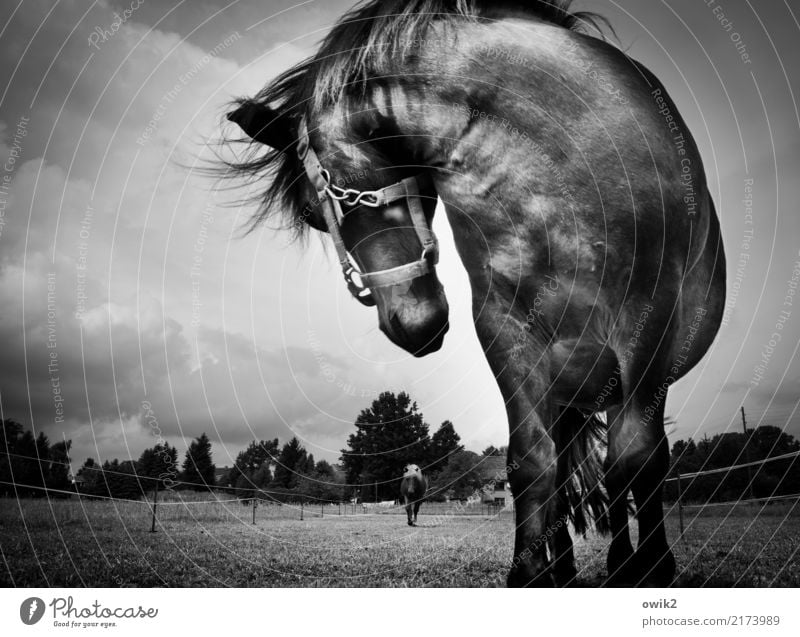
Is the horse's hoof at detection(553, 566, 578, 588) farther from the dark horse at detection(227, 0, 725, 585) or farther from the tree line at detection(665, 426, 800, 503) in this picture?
the tree line at detection(665, 426, 800, 503)

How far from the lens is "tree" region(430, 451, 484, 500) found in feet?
11.7

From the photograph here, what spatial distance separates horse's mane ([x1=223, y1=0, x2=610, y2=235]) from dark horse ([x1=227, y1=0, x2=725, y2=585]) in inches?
0.4

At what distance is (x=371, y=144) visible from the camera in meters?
2.93

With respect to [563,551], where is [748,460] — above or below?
above

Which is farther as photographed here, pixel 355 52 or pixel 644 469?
pixel 355 52

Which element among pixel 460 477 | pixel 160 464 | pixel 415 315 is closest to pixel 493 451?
pixel 460 477

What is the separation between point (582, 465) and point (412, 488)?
0.97 metres

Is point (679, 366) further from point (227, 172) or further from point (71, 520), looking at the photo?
point (71, 520)

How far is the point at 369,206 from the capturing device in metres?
2.85

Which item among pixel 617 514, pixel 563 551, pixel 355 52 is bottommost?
pixel 563 551

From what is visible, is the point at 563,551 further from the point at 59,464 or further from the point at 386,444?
the point at 59,464

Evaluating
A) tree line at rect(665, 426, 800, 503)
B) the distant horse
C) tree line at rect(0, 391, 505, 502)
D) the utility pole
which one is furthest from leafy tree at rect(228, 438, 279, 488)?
the utility pole

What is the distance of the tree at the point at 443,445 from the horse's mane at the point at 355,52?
5.05 ft

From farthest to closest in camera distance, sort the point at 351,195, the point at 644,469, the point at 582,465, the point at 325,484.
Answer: the point at 325,484 → the point at 582,465 → the point at 351,195 → the point at 644,469
